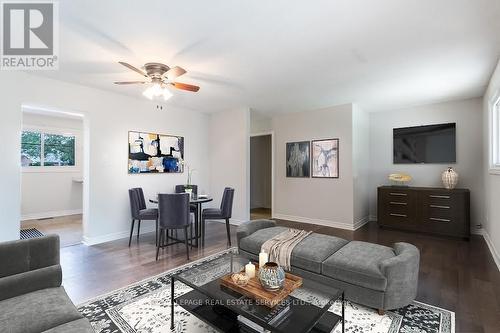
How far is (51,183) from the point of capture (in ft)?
20.9

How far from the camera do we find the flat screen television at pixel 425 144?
500 centimetres

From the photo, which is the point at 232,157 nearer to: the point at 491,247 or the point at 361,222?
the point at 361,222

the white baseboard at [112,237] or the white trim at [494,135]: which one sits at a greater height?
the white trim at [494,135]

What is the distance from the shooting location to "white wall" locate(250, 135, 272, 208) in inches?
323

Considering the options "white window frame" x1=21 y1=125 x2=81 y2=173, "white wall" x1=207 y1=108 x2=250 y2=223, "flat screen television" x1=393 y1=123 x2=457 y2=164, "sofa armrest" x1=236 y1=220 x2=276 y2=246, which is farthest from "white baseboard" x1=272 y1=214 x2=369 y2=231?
"white window frame" x1=21 y1=125 x2=81 y2=173

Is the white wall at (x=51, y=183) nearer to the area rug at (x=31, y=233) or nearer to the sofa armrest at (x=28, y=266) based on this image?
the area rug at (x=31, y=233)

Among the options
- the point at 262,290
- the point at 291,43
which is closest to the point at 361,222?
the point at 291,43

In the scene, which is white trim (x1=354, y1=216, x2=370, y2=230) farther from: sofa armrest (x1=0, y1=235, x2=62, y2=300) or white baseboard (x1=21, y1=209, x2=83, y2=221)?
white baseboard (x1=21, y1=209, x2=83, y2=221)

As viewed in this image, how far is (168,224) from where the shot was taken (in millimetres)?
3646

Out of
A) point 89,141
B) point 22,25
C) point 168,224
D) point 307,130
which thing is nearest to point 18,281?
point 168,224

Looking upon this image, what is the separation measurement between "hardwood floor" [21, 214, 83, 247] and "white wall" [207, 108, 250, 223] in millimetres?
2808

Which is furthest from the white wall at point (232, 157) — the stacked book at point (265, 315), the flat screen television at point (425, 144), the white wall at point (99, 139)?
the stacked book at point (265, 315)

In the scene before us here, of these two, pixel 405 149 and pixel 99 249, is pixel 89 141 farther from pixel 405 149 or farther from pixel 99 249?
pixel 405 149

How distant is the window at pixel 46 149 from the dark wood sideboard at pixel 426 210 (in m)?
7.70
